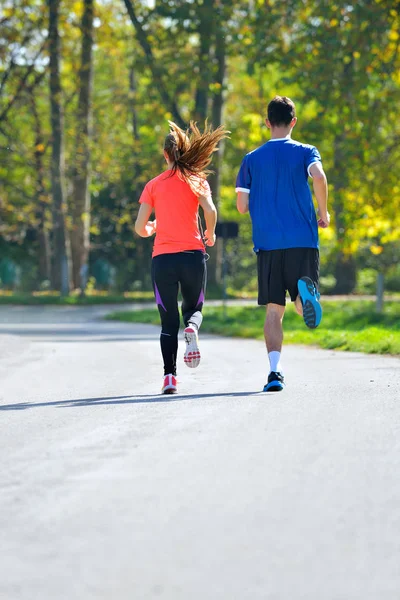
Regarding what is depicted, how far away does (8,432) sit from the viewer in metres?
6.62

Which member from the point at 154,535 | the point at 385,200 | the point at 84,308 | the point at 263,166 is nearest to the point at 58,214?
the point at 84,308

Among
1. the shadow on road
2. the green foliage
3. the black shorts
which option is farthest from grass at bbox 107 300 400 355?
the shadow on road

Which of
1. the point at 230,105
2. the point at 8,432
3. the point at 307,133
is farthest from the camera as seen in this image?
the point at 230,105

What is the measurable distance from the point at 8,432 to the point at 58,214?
30938mm

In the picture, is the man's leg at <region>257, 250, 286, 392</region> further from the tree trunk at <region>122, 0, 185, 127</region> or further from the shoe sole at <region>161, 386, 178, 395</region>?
the tree trunk at <region>122, 0, 185, 127</region>

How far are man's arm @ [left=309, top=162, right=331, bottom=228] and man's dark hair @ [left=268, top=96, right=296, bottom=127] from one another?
455 mm

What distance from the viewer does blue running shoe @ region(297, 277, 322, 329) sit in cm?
838

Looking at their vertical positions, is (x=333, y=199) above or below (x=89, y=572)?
above

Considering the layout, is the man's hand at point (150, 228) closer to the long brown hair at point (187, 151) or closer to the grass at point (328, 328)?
the long brown hair at point (187, 151)

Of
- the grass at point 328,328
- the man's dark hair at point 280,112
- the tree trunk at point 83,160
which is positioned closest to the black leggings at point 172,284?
the man's dark hair at point 280,112

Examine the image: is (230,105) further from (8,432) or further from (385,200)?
(8,432)

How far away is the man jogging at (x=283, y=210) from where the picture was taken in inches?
340

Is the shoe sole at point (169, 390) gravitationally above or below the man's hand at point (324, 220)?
below

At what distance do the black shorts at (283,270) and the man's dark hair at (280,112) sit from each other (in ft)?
3.15
